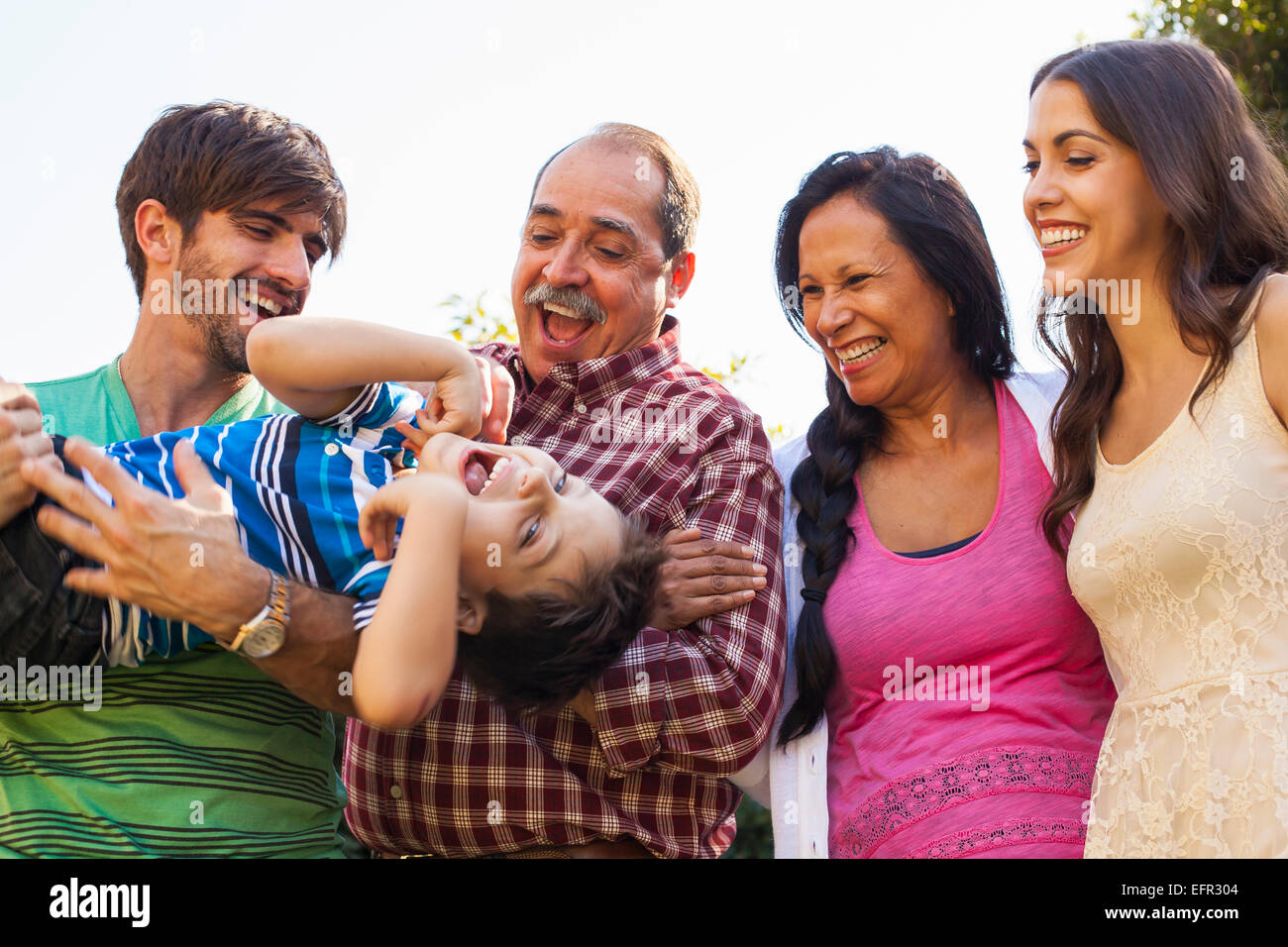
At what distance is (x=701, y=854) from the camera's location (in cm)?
303

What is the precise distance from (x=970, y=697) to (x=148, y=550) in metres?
2.01

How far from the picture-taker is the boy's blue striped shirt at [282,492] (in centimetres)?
252

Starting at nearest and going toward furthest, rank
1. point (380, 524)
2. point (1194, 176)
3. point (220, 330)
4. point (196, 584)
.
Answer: point (196, 584)
point (380, 524)
point (1194, 176)
point (220, 330)

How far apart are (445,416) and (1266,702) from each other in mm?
1883

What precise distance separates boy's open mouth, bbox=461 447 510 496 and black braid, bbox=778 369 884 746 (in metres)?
1.06

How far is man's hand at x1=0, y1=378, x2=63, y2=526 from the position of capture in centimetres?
235

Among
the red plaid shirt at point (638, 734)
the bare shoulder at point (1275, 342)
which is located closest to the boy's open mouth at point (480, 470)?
the red plaid shirt at point (638, 734)

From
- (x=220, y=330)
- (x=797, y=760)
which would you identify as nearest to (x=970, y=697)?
(x=797, y=760)

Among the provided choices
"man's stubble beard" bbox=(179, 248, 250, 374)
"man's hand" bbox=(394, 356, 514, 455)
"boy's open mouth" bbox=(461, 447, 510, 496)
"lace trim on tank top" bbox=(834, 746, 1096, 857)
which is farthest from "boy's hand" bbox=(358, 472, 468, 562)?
"lace trim on tank top" bbox=(834, 746, 1096, 857)

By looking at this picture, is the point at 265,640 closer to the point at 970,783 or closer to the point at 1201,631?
the point at 970,783

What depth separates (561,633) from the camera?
258 centimetres

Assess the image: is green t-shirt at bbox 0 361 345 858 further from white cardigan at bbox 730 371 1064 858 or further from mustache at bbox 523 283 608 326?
mustache at bbox 523 283 608 326

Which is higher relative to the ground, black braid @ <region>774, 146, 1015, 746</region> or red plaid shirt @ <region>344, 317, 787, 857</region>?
black braid @ <region>774, 146, 1015, 746</region>
